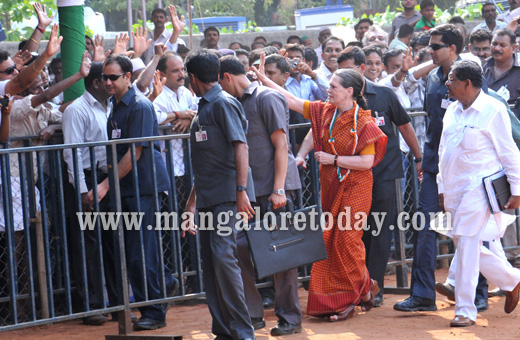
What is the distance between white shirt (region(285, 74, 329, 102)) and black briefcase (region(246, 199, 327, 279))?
291 cm

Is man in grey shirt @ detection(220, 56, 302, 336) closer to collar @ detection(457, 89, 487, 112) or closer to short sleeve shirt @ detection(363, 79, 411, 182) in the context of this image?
short sleeve shirt @ detection(363, 79, 411, 182)

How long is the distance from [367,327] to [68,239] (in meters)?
2.57

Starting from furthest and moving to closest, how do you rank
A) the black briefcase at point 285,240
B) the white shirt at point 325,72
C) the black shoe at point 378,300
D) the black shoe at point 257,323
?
the white shirt at point 325,72 < the black shoe at point 378,300 < the black shoe at point 257,323 < the black briefcase at point 285,240

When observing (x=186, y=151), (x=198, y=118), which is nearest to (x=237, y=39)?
(x=186, y=151)

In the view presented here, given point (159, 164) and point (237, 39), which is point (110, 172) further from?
point (237, 39)

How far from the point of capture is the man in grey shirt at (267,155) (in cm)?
630

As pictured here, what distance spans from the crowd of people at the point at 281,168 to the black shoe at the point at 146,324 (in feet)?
0.06

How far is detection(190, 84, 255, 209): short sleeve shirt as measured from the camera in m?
5.81

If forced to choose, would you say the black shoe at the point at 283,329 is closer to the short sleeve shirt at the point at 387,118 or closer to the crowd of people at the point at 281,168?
the crowd of people at the point at 281,168

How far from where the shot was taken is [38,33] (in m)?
9.02

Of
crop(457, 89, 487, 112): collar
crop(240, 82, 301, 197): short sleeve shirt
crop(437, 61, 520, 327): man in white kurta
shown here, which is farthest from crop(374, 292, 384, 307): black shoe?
crop(457, 89, 487, 112): collar

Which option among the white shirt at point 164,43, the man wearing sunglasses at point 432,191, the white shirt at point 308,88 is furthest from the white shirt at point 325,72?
the man wearing sunglasses at point 432,191

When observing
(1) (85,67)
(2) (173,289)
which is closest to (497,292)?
(2) (173,289)

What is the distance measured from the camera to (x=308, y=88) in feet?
30.5
